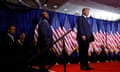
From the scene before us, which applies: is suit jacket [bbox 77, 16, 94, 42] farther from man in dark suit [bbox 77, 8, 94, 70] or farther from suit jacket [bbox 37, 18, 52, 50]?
suit jacket [bbox 37, 18, 52, 50]

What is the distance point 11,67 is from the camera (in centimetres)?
285

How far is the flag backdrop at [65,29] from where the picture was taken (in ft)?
20.1

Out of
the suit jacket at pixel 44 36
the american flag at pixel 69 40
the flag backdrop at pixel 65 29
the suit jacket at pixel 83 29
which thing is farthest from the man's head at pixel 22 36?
the suit jacket at pixel 83 29

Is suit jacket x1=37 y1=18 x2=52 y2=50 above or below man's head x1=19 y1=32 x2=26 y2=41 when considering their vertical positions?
below

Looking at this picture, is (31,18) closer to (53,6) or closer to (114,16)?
(53,6)

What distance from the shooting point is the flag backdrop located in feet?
20.1

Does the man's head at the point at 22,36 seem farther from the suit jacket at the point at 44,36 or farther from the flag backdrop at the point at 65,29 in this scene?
the suit jacket at the point at 44,36

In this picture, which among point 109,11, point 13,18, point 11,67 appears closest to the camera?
point 11,67

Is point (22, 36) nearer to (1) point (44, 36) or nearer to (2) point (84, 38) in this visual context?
(1) point (44, 36)

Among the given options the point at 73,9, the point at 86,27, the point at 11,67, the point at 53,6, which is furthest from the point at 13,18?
the point at 73,9

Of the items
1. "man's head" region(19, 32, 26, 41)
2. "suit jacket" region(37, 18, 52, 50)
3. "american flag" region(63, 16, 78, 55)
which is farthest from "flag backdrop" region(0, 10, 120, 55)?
"suit jacket" region(37, 18, 52, 50)

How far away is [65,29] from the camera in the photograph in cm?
714

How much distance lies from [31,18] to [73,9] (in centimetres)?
500

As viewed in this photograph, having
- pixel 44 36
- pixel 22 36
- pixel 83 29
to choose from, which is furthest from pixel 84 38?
pixel 22 36
